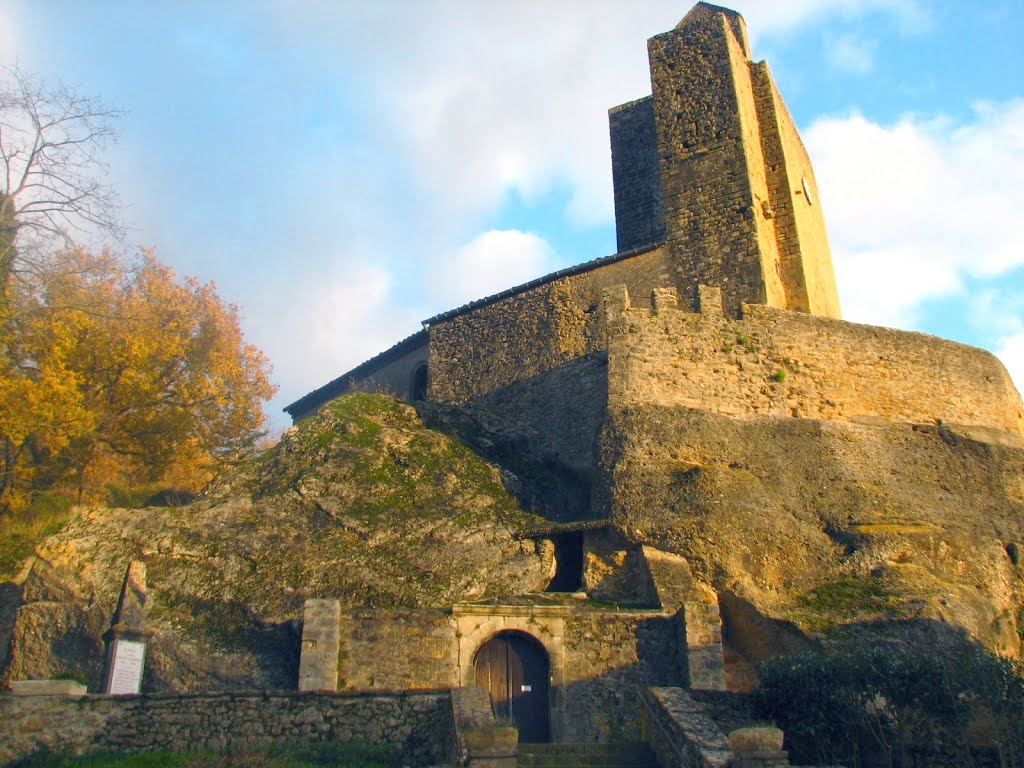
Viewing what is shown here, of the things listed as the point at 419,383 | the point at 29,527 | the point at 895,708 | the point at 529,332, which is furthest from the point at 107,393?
the point at 895,708

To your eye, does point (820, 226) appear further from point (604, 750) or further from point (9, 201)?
point (9, 201)

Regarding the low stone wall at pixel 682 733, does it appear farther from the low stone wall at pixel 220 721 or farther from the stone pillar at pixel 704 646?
the low stone wall at pixel 220 721

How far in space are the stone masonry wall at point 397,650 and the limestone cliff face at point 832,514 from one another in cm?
373

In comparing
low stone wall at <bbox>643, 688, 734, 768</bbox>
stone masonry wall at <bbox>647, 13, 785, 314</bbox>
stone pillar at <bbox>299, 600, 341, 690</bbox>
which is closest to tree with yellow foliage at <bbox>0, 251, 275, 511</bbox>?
stone pillar at <bbox>299, 600, 341, 690</bbox>

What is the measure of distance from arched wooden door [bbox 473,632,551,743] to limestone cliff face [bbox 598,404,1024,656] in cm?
274

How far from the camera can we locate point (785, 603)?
47.5 ft

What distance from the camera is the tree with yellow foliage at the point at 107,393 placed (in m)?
19.7

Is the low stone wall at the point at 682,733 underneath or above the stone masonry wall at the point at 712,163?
underneath

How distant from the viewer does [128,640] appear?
12.8 metres

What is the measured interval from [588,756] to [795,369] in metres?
10.4

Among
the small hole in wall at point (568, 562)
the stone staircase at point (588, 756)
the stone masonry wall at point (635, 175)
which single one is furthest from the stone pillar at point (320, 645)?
the stone masonry wall at point (635, 175)

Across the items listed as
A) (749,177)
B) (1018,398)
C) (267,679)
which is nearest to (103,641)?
(267,679)

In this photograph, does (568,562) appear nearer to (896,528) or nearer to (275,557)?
(275,557)

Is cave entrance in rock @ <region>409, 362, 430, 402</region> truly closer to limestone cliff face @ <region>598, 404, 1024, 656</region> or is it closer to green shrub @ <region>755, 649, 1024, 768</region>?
limestone cliff face @ <region>598, 404, 1024, 656</region>
